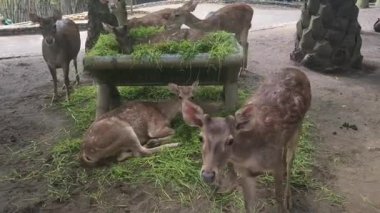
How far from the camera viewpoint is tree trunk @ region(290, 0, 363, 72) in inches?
344

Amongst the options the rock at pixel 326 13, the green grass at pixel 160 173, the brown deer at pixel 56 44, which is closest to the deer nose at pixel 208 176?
the green grass at pixel 160 173

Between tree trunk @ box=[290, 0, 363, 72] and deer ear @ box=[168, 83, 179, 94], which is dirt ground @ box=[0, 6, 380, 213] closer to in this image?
tree trunk @ box=[290, 0, 363, 72]

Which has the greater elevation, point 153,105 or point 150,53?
point 150,53

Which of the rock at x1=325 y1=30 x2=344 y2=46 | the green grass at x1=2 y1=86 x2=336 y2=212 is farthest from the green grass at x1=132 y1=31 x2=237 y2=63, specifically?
the rock at x1=325 y1=30 x2=344 y2=46

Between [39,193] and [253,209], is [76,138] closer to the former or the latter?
[39,193]

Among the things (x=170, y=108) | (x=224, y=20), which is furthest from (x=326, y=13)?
(x=170, y=108)

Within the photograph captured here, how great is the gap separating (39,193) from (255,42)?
7.37 metres

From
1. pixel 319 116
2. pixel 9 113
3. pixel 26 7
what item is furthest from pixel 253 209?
pixel 26 7

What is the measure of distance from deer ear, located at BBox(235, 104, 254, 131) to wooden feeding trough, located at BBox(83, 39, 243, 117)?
1.88 metres

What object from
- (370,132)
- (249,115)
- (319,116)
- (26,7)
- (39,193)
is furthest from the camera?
(26,7)

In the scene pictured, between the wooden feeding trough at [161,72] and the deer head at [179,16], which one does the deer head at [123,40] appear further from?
the deer head at [179,16]

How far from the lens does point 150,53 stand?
5469 mm

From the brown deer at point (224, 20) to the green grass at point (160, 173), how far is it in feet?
8.90

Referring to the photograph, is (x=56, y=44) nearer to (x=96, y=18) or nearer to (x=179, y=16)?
(x=96, y=18)
